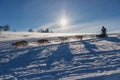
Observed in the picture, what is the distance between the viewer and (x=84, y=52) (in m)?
24.9

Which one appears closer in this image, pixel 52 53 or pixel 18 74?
pixel 18 74

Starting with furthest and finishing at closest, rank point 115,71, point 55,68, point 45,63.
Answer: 1. point 45,63
2. point 55,68
3. point 115,71

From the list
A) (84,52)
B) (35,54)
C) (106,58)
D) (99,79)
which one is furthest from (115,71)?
(35,54)

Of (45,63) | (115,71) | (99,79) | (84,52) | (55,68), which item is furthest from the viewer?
(84,52)

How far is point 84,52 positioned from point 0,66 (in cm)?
760

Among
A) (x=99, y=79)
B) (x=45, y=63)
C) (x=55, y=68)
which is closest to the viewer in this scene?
(x=99, y=79)

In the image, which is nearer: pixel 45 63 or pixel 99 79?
pixel 99 79

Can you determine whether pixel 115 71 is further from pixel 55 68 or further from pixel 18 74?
pixel 18 74

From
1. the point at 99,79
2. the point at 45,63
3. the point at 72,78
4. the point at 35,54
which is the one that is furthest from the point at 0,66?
the point at 99,79

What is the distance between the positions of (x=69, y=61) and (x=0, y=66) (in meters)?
5.07

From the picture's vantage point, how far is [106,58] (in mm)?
21531

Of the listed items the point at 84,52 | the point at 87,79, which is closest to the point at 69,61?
the point at 84,52

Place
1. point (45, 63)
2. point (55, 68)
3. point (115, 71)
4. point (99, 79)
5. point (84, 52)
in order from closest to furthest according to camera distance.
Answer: point (99, 79) < point (115, 71) < point (55, 68) < point (45, 63) < point (84, 52)

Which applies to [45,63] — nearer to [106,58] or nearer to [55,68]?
[55,68]
